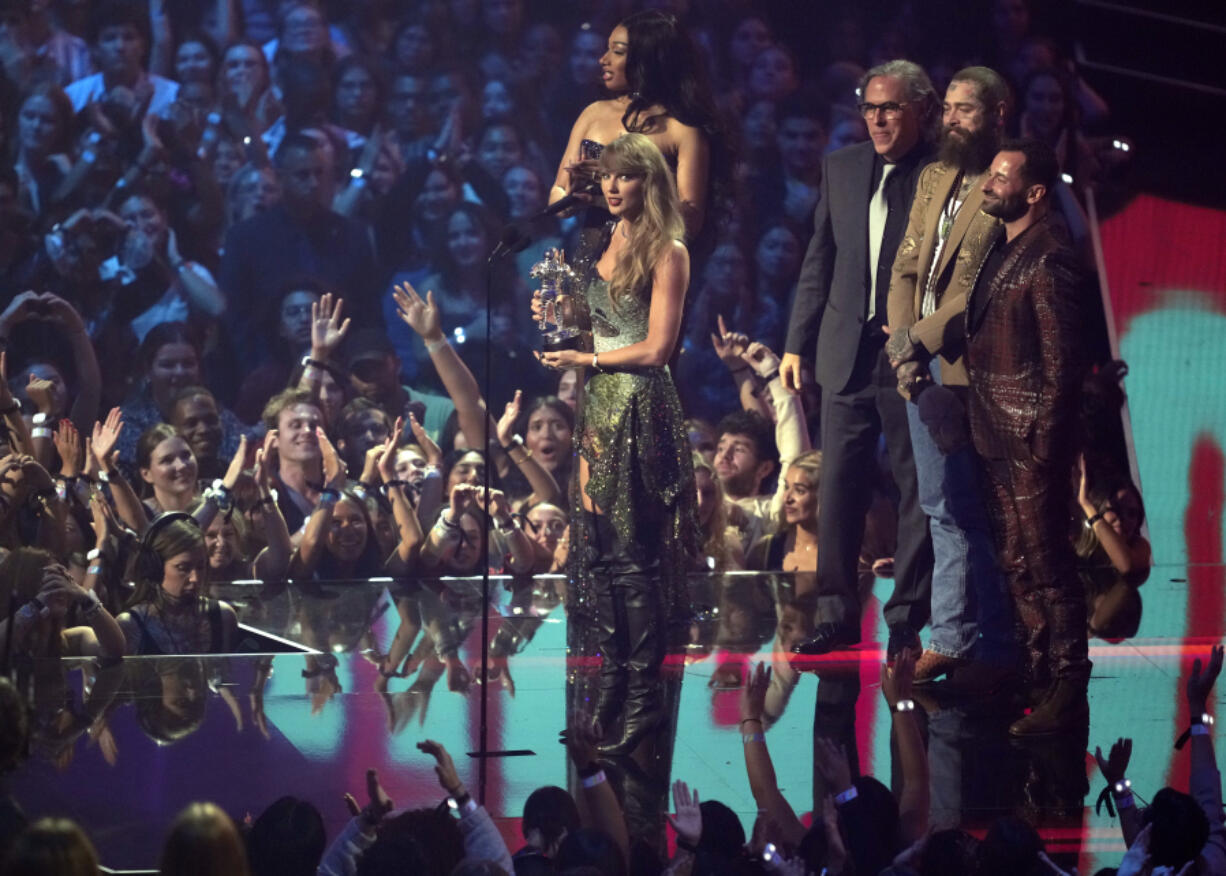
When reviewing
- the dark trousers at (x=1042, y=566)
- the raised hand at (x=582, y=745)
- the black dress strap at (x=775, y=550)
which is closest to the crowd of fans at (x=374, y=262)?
the black dress strap at (x=775, y=550)

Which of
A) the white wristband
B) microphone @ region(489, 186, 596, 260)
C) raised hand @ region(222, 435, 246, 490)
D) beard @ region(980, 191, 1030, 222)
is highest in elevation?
beard @ region(980, 191, 1030, 222)

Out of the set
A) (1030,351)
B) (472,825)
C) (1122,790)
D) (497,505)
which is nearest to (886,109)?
(1030,351)

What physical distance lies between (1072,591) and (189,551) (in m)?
2.75

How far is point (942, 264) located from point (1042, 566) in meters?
0.93

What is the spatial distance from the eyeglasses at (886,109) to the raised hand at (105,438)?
3298mm

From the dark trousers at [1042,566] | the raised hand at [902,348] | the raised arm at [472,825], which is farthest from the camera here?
the raised hand at [902,348]

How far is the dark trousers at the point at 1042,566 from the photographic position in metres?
4.37

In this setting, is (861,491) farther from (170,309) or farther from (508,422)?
(170,309)

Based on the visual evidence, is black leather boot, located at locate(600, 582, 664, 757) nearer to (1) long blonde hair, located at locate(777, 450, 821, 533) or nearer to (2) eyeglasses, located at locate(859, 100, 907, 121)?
(2) eyeglasses, located at locate(859, 100, 907, 121)

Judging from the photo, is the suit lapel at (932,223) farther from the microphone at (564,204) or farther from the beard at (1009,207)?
the microphone at (564,204)

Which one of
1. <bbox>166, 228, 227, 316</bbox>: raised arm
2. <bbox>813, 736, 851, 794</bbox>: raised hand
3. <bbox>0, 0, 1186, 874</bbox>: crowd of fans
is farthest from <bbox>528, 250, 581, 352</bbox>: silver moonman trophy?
<bbox>166, 228, 227, 316</bbox>: raised arm

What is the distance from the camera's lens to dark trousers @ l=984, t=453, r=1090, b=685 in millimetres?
4367

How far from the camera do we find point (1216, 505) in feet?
25.4

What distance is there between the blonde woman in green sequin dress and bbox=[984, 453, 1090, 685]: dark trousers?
0.87 metres
